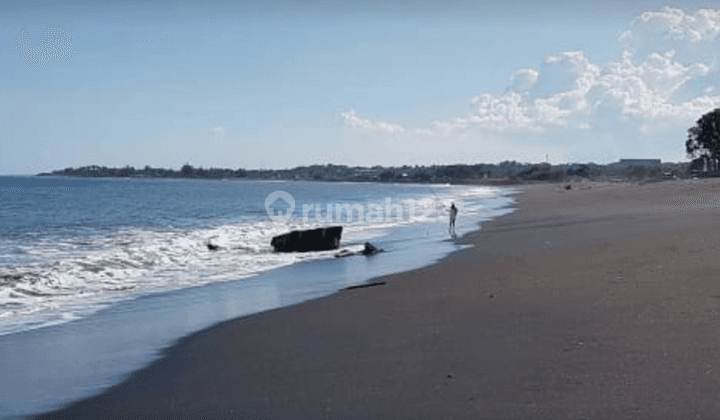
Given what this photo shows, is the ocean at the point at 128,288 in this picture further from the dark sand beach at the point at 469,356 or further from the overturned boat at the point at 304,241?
the dark sand beach at the point at 469,356

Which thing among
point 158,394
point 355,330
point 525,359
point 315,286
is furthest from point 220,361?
point 315,286

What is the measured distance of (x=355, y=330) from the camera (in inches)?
321

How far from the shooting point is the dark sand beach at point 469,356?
5023 millimetres

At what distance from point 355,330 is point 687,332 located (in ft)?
12.2

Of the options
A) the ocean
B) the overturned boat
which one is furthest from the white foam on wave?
the overturned boat

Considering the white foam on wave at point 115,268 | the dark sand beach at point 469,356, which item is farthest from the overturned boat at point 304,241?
the dark sand beach at point 469,356

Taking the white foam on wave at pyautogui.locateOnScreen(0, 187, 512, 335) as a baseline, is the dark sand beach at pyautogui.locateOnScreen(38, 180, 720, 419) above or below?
above

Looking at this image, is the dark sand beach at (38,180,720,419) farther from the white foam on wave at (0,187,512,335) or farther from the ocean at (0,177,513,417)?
the white foam on wave at (0,187,512,335)

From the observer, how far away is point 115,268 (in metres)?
17.3

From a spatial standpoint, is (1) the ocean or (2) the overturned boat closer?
(1) the ocean

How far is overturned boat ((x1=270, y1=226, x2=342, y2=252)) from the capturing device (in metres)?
21.9

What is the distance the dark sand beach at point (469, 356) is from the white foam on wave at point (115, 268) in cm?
451

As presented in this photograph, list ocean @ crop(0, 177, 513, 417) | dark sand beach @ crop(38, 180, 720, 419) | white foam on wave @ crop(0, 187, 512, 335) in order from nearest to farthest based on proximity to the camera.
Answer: dark sand beach @ crop(38, 180, 720, 419)
ocean @ crop(0, 177, 513, 417)
white foam on wave @ crop(0, 187, 512, 335)

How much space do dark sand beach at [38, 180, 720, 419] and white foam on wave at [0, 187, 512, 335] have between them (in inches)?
178
